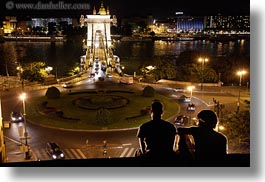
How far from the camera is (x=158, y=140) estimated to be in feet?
5.73

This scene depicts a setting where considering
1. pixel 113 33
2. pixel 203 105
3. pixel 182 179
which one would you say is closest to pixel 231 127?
pixel 203 105

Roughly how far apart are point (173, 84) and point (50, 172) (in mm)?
14806

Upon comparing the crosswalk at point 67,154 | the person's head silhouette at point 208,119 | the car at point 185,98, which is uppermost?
the person's head silhouette at point 208,119

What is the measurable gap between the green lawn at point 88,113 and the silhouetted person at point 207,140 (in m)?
7.90

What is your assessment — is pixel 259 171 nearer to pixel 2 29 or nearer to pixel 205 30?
pixel 2 29

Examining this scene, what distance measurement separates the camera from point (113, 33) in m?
69.1

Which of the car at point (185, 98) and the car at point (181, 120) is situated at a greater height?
the car at point (185, 98)

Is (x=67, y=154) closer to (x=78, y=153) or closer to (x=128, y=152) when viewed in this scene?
(x=78, y=153)

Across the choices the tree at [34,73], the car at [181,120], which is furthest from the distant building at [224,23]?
the car at [181,120]

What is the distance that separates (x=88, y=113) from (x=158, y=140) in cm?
942

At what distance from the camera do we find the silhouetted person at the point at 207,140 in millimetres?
1764

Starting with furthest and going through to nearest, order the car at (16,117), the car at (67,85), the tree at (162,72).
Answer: the tree at (162,72) < the car at (67,85) < the car at (16,117)

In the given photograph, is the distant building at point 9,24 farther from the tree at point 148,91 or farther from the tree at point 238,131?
the tree at point 238,131

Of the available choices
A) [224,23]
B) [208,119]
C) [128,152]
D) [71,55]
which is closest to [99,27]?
[71,55]
